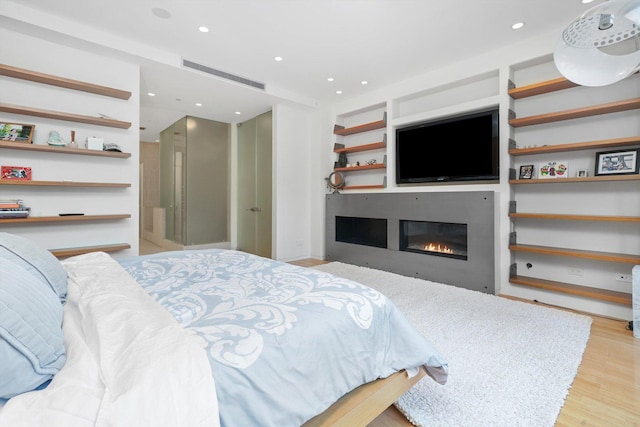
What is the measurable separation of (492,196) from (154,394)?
3441 mm

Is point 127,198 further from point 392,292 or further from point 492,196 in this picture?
point 492,196

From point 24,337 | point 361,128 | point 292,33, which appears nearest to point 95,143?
point 292,33

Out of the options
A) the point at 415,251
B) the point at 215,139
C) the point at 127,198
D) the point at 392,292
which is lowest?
the point at 392,292

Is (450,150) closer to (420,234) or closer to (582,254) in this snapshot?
(420,234)

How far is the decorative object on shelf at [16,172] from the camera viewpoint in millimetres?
2766

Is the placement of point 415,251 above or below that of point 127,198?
below

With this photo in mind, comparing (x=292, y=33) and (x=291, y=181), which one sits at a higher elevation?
(x=292, y=33)

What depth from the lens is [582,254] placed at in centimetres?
274

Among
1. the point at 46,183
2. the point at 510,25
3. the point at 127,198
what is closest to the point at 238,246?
the point at 127,198

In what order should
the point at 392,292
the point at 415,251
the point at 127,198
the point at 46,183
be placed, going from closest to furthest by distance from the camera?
the point at 46,183 < the point at 392,292 < the point at 127,198 < the point at 415,251

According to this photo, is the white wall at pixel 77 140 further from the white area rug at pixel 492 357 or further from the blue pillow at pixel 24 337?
the white area rug at pixel 492 357

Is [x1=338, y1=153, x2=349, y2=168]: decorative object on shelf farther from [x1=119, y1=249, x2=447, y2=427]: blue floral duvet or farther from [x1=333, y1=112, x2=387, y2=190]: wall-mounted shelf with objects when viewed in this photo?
[x1=119, y1=249, x2=447, y2=427]: blue floral duvet

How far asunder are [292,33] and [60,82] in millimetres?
2347

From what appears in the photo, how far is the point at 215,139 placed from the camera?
6086 millimetres
